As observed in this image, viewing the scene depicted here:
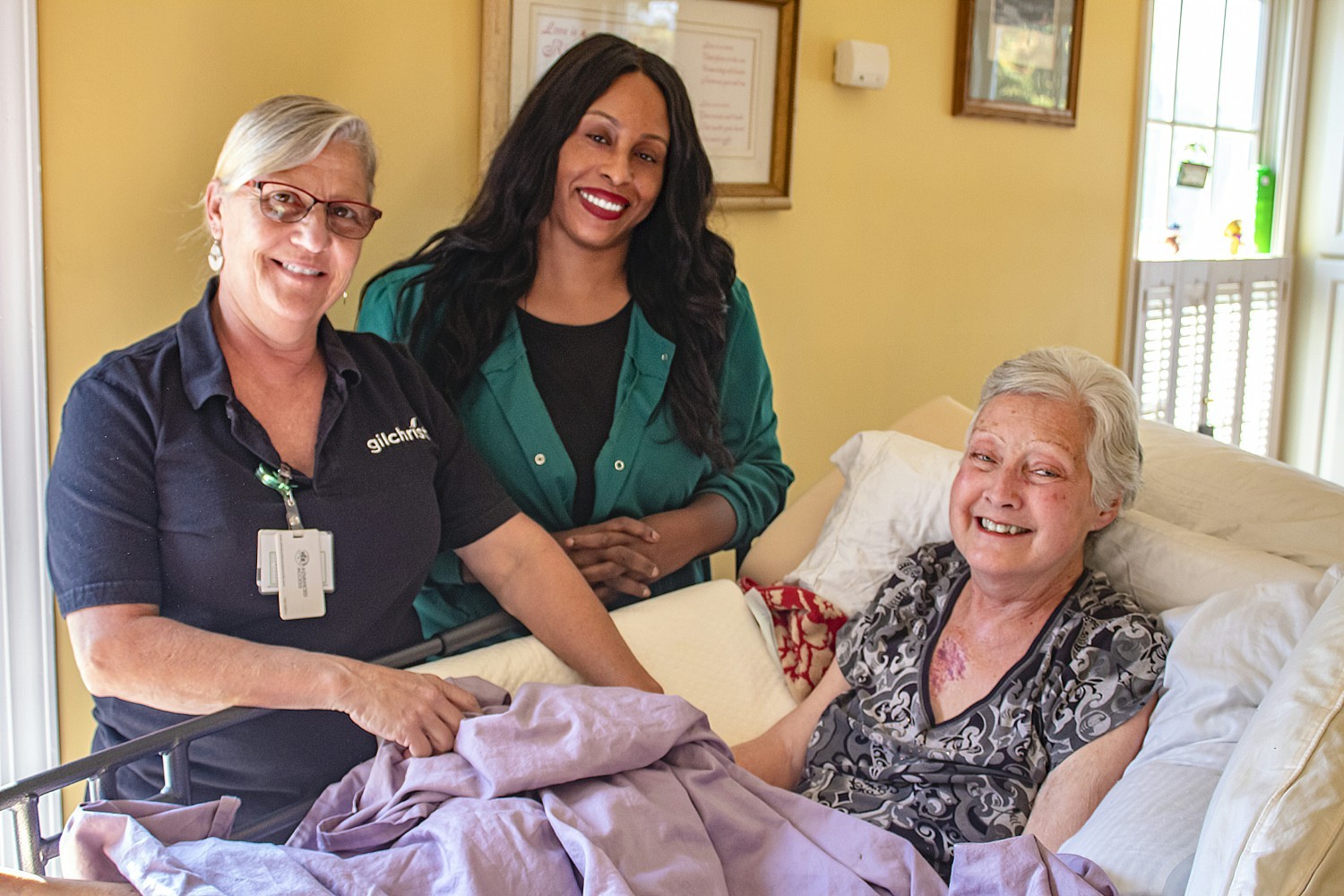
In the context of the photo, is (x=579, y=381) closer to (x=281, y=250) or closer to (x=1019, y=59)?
(x=281, y=250)

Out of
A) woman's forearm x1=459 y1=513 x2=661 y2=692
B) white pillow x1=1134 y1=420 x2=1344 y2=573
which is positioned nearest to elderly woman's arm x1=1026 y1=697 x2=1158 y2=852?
white pillow x1=1134 y1=420 x2=1344 y2=573

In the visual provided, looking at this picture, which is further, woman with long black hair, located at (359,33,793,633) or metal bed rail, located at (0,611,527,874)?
woman with long black hair, located at (359,33,793,633)

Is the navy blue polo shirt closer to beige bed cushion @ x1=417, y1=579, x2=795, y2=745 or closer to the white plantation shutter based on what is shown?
beige bed cushion @ x1=417, y1=579, x2=795, y2=745

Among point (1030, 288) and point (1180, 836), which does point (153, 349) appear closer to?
point (1180, 836)

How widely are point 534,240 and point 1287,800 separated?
1505 mm

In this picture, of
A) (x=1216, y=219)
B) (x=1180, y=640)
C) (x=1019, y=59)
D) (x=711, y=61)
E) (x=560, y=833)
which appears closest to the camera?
(x=560, y=833)

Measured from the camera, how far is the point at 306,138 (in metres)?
1.61

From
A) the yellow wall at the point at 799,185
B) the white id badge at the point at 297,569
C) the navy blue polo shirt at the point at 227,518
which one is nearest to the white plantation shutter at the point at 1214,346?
the yellow wall at the point at 799,185

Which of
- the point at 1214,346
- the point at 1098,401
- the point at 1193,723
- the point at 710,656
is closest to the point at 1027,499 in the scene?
the point at 1098,401

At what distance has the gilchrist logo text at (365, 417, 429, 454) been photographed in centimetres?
175

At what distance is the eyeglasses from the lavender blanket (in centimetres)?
71

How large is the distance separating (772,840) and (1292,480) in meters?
1.25

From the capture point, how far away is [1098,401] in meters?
1.82

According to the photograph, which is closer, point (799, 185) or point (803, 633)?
point (803, 633)
